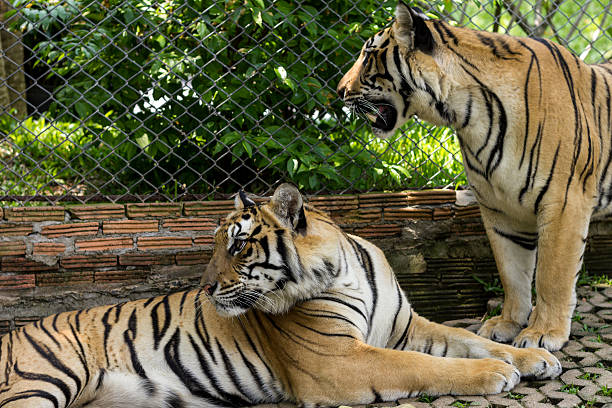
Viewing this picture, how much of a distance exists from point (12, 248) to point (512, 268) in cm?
284

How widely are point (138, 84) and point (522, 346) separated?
278cm

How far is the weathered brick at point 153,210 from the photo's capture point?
13.6 ft

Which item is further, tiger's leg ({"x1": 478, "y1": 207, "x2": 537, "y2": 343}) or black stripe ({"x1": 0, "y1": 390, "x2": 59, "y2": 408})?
tiger's leg ({"x1": 478, "y1": 207, "x2": 537, "y2": 343})

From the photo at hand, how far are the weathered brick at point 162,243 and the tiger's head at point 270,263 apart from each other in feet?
3.14

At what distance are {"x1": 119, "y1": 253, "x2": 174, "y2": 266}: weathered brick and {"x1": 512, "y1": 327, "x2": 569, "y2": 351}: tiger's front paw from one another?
2.03m

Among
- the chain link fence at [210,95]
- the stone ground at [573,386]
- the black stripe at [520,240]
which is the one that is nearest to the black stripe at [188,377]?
the stone ground at [573,386]

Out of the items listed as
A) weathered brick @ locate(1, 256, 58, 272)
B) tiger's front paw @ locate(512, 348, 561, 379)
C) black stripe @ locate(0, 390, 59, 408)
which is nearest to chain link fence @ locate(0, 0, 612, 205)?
weathered brick @ locate(1, 256, 58, 272)

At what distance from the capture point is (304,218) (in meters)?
3.25

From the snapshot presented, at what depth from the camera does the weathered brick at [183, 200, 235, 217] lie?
13.8 ft

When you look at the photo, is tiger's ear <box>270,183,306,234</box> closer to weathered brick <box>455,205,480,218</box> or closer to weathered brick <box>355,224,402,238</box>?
weathered brick <box>355,224,402,238</box>

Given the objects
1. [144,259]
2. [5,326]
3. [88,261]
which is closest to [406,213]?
[144,259]

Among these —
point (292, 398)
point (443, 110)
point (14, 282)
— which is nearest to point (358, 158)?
point (443, 110)

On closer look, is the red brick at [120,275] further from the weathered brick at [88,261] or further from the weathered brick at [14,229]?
the weathered brick at [14,229]

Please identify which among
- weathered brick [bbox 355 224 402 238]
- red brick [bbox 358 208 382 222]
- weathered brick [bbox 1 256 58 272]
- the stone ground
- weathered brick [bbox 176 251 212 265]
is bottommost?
the stone ground
